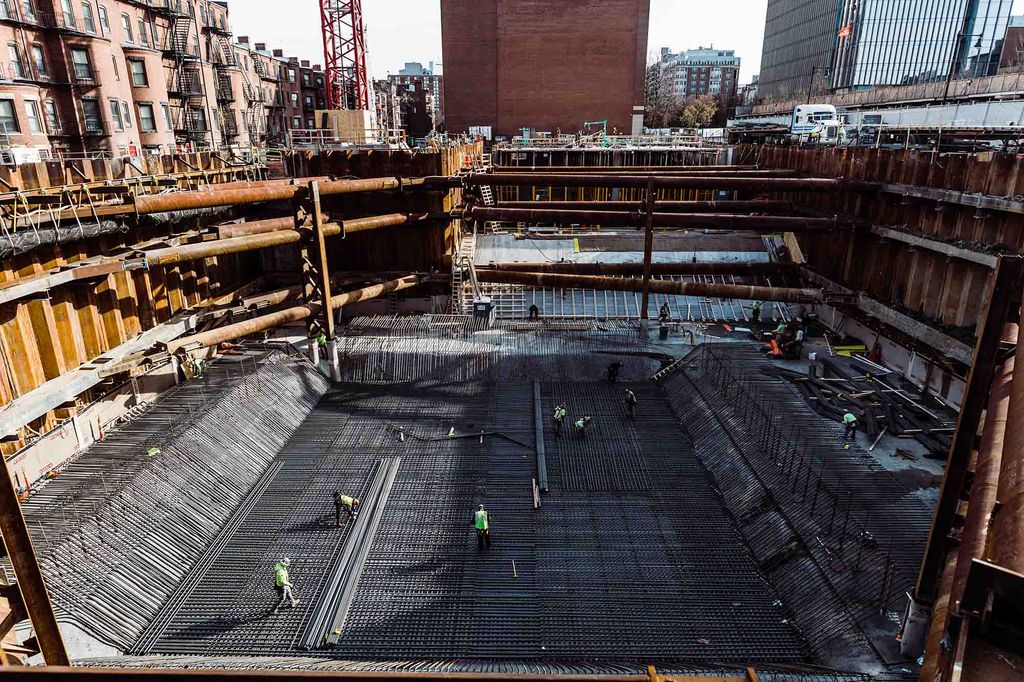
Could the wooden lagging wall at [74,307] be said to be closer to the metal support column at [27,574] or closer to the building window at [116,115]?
the metal support column at [27,574]

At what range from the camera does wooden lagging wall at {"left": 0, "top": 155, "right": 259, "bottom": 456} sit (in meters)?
14.6

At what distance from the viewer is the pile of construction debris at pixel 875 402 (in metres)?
14.1

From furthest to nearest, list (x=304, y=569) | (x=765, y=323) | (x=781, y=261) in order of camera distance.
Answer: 1. (x=781, y=261)
2. (x=765, y=323)
3. (x=304, y=569)

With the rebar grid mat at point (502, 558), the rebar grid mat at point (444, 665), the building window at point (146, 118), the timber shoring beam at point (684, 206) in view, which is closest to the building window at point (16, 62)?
the building window at point (146, 118)

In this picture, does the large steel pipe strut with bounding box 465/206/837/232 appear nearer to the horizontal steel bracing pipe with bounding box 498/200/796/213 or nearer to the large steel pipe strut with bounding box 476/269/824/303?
the horizontal steel bracing pipe with bounding box 498/200/796/213

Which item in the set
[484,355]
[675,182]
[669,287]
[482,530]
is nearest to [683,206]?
[675,182]

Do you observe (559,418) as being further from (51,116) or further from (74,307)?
(51,116)

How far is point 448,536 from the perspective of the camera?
499 inches

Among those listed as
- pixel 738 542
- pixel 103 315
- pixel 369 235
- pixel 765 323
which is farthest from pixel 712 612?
pixel 369 235

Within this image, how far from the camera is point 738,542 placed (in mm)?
12344

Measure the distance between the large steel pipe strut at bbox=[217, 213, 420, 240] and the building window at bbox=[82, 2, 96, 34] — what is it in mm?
22989

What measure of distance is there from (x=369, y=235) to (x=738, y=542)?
62.7 feet

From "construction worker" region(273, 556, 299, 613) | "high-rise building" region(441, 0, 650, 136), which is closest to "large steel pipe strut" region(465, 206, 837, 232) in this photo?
"construction worker" region(273, 556, 299, 613)

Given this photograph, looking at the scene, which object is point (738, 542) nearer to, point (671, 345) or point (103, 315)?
point (671, 345)
